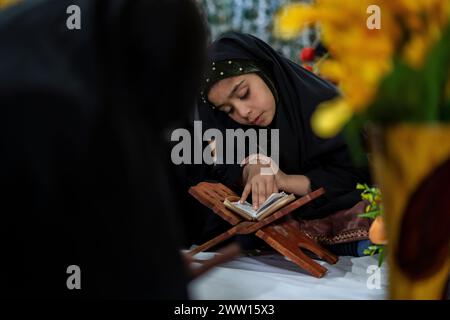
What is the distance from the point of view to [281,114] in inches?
58.5

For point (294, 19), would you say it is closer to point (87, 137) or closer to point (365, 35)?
point (365, 35)

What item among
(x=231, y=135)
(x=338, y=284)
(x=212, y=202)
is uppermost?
Answer: (x=231, y=135)

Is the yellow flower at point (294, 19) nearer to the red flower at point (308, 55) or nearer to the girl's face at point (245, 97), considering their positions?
the girl's face at point (245, 97)

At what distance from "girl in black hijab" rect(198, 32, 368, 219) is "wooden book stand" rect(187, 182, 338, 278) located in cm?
11

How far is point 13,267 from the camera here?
1.38 ft

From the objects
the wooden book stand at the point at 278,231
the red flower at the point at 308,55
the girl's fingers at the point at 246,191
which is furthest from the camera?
the red flower at the point at 308,55

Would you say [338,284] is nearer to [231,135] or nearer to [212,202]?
[212,202]

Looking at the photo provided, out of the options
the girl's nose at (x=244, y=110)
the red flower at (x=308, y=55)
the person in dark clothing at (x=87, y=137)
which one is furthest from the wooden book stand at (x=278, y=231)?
the red flower at (x=308, y=55)

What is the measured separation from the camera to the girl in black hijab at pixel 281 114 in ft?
4.71

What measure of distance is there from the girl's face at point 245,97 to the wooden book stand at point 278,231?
0.67ft

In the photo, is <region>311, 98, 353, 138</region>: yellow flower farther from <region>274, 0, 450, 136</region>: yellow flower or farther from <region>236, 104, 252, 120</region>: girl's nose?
<region>236, 104, 252, 120</region>: girl's nose

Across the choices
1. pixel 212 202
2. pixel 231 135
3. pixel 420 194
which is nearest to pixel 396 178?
pixel 420 194

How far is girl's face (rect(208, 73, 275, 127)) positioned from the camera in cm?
145
